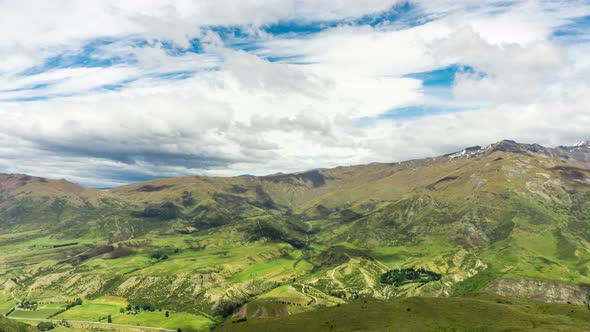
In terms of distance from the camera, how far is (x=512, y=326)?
584 feet

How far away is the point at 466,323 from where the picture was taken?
192m

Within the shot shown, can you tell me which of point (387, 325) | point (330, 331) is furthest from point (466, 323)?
point (330, 331)

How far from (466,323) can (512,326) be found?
2140 cm

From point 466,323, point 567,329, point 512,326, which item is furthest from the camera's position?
point 466,323

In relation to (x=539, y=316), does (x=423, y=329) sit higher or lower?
higher

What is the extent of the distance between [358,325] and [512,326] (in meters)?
72.9

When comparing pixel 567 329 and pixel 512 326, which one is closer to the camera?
pixel 567 329

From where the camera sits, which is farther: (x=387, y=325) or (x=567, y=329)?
(x=387, y=325)

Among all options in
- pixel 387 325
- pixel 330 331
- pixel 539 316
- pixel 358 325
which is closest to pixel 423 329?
pixel 387 325

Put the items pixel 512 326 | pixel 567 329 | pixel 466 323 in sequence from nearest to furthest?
1. pixel 567 329
2. pixel 512 326
3. pixel 466 323

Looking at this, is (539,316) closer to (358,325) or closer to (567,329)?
(567,329)

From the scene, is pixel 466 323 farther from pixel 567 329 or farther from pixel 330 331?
pixel 330 331

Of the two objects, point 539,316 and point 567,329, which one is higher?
point 567,329

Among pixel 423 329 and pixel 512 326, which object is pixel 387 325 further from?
pixel 512 326
